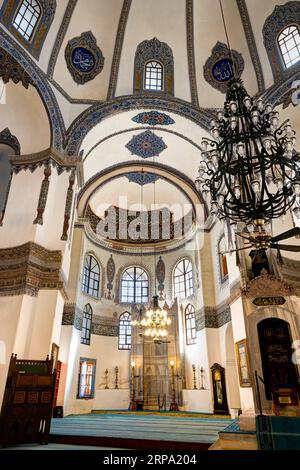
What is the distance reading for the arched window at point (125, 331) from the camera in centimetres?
1441

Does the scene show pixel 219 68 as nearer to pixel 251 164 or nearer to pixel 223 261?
pixel 223 261

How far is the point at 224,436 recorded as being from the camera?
4.62 meters

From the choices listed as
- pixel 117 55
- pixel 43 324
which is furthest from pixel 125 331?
pixel 117 55

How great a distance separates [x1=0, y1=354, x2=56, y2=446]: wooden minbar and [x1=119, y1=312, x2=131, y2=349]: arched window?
8921 millimetres

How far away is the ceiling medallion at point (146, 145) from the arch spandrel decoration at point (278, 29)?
15.4 ft

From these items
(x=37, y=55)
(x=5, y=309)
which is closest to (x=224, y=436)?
(x=5, y=309)

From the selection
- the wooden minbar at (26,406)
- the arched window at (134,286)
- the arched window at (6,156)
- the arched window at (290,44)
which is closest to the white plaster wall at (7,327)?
the wooden minbar at (26,406)

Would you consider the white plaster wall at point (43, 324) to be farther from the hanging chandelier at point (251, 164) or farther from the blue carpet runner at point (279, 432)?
the blue carpet runner at point (279, 432)

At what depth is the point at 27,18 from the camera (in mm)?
9109

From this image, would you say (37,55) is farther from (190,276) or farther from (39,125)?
(190,276)

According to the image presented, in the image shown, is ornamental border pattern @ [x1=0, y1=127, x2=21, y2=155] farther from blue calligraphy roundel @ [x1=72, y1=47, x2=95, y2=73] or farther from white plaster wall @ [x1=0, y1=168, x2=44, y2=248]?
blue calligraphy roundel @ [x1=72, y1=47, x2=95, y2=73]

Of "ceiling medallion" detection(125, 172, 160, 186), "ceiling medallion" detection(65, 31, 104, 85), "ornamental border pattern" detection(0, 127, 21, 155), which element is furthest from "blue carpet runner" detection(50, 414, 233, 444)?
"ceiling medallion" detection(125, 172, 160, 186)

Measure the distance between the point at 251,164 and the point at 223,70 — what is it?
800 centimetres

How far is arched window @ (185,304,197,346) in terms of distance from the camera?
13469mm
